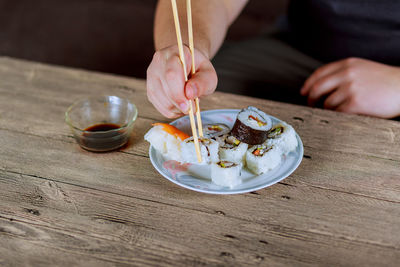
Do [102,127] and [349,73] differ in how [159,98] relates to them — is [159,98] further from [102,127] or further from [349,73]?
[349,73]

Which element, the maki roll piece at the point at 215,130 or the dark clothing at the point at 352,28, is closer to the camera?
the maki roll piece at the point at 215,130

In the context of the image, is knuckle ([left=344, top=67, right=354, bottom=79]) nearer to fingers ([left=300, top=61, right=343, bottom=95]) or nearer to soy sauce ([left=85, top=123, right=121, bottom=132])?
fingers ([left=300, top=61, right=343, bottom=95])

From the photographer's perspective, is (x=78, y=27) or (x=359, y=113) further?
(x=78, y=27)

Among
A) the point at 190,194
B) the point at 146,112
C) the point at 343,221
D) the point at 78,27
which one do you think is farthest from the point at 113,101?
the point at 78,27

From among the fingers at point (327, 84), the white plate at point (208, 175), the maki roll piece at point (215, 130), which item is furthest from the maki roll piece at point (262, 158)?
the fingers at point (327, 84)

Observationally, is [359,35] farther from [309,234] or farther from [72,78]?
[72,78]

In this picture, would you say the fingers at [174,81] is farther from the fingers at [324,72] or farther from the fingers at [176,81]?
the fingers at [324,72]
